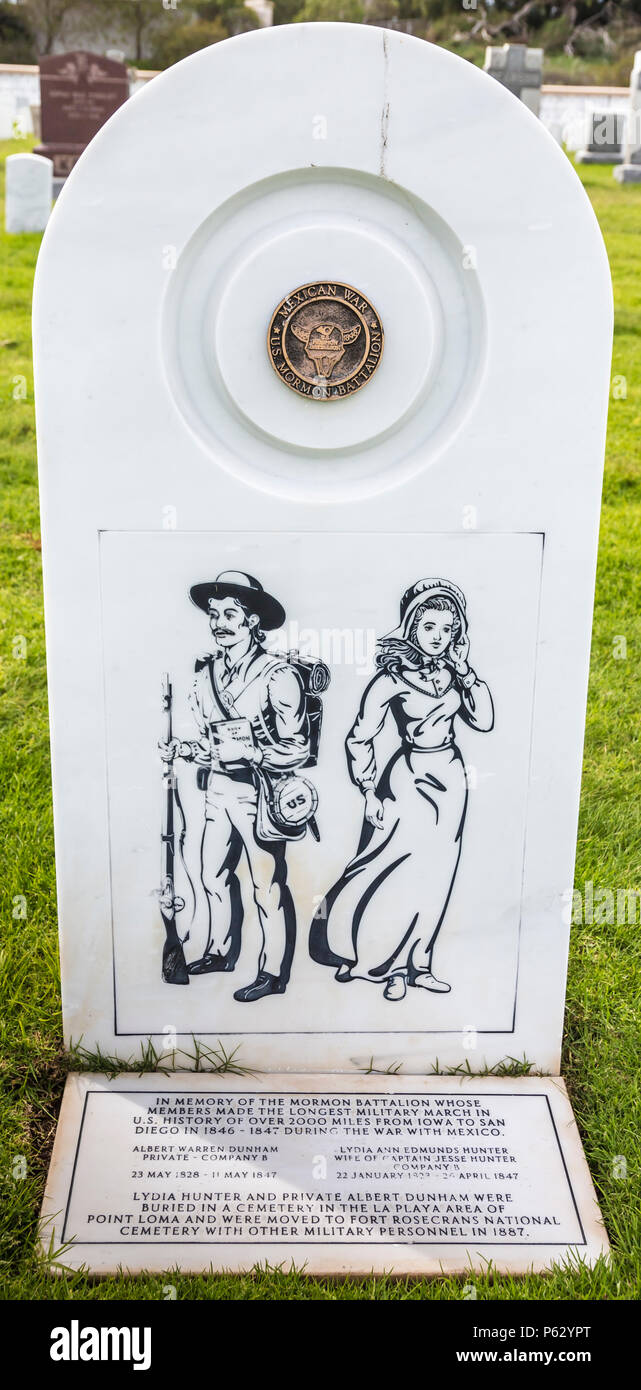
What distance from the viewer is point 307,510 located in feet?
9.07

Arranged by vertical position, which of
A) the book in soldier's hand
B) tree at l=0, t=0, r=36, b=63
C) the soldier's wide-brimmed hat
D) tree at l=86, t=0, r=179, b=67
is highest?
tree at l=86, t=0, r=179, b=67

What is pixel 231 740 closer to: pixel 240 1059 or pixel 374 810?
pixel 374 810

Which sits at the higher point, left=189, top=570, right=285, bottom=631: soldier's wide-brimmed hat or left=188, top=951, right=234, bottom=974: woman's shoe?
left=189, top=570, right=285, bottom=631: soldier's wide-brimmed hat

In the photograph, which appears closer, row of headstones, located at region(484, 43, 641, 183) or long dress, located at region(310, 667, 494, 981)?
long dress, located at region(310, 667, 494, 981)

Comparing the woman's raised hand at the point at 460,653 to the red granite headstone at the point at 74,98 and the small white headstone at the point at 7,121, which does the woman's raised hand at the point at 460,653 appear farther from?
the small white headstone at the point at 7,121

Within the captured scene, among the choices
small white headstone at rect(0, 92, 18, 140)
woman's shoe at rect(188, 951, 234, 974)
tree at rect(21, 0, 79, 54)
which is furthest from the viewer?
tree at rect(21, 0, 79, 54)

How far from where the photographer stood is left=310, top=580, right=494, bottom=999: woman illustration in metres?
2.88

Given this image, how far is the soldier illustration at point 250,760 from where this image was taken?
9.36 ft

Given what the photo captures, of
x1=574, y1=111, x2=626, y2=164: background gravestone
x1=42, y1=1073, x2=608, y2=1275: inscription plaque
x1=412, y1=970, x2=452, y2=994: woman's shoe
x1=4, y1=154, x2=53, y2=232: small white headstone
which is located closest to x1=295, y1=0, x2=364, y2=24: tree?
x1=574, y1=111, x2=626, y2=164: background gravestone

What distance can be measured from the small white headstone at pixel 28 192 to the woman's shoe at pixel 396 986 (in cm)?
956

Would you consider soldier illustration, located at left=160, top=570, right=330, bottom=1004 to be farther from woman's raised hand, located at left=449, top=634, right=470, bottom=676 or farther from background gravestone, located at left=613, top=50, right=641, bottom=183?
background gravestone, located at left=613, top=50, right=641, bottom=183

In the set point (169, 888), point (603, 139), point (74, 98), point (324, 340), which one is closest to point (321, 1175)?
point (169, 888)

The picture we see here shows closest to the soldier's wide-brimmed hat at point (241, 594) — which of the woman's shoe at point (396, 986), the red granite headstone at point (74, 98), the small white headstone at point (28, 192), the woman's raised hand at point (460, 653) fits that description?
the woman's raised hand at point (460, 653)

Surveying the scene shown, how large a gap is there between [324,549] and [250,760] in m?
0.57
